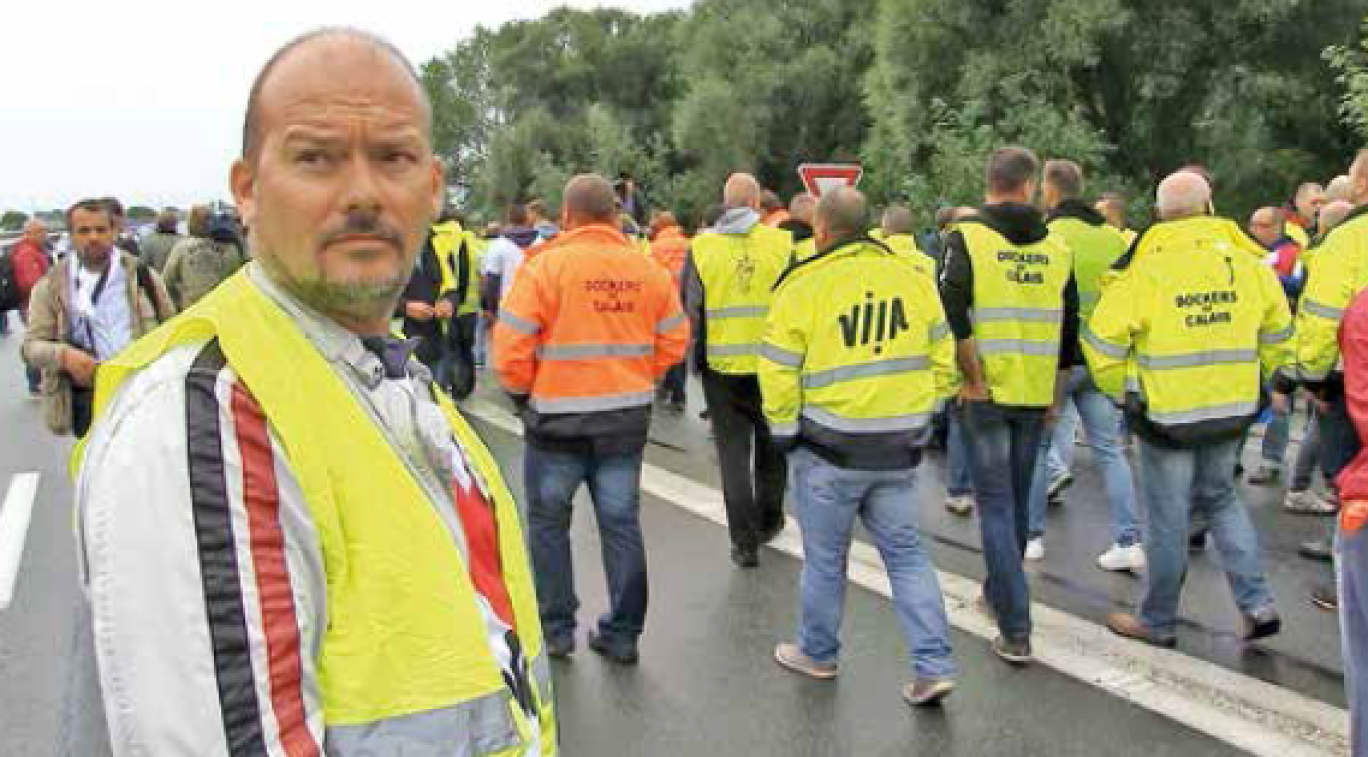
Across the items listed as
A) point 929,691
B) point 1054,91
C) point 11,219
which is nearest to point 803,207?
point 929,691

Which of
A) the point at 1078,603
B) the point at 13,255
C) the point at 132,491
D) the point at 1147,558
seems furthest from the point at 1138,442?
the point at 13,255

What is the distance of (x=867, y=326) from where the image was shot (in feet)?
14.2

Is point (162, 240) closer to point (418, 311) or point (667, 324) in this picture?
point (418, 311)

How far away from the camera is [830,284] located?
436 centimetres

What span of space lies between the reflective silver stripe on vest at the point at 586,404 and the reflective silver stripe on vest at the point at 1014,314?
159 cm

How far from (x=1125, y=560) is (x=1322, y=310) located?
1.60 metres

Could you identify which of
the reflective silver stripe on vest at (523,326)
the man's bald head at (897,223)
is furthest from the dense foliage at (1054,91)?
the reflective silver stripe on vest at (523,326)

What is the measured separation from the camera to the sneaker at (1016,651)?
4730 millimetres

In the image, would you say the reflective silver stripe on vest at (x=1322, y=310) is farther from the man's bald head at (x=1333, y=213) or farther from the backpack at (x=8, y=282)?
the backpack at (x=8, y=282)

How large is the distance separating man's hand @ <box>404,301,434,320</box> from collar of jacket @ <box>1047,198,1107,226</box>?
15.8 feet

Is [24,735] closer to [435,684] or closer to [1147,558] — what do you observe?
[435,684]

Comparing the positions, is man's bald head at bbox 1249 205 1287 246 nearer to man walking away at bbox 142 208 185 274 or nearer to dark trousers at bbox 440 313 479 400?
dark trousers at bbox 440 313 479 400

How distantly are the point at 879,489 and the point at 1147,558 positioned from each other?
1.39 metres

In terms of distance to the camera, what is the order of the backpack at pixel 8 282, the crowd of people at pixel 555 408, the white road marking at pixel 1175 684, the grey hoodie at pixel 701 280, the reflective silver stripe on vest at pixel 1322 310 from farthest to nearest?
the backpack at pixel 8 282 < the grey hoodie at pixel 701 280 < the reflective silver stripe on vest at pixel 1322 310 < the white road marking at pixel 1175 684 < the crowd of people at pixel 555 408
